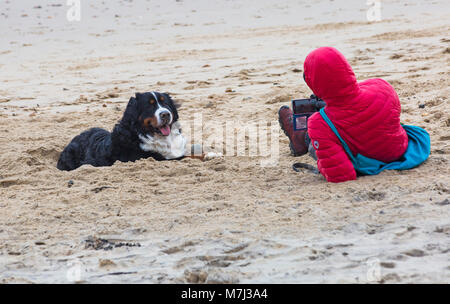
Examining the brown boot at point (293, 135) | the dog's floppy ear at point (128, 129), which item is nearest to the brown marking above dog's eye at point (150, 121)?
the dog's floppy ear at point (128, 129)

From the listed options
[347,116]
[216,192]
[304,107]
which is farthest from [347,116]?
[216,192]

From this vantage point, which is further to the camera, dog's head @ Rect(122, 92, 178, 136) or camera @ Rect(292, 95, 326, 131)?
dog's head @ Rect(122, 92, 178, 136)

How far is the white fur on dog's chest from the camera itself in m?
5.98

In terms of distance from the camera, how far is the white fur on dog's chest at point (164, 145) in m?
5.98

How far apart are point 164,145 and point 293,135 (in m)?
1.43

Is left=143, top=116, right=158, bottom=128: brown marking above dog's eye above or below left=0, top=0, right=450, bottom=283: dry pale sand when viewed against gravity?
above

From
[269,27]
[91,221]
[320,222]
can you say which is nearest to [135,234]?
[91,221]

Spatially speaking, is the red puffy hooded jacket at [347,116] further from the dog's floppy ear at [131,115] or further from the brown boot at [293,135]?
the dog's floppy ear at [131,115]

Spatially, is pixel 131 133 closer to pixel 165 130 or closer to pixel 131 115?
pixel 131 115

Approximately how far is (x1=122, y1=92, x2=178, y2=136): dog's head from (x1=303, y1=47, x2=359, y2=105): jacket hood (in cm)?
214

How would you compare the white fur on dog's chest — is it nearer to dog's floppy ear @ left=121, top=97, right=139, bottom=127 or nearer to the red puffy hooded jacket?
dog's floppy ear @ left=121, top=97, right=139, bottom=127

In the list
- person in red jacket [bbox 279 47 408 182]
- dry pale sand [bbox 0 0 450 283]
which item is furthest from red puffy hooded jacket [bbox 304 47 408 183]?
dry pale sand [bbox 0 0 450 283]

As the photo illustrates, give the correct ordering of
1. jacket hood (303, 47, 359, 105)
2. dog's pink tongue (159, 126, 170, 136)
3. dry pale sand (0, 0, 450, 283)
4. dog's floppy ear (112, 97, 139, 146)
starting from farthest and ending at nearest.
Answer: dog's pink tongue (159, 126, 170, 136) < dog's floppy ear (112, 97, 139, 146) < jacket hood (303, 47, 359, 105) < dry pale sand (0, 0, 450, 283)
